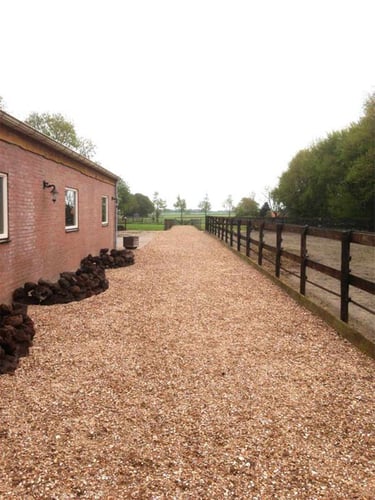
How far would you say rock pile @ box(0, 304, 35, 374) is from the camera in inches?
150

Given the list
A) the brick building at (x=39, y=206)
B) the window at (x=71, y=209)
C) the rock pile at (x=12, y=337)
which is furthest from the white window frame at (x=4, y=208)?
the window at (x=71, y=209)

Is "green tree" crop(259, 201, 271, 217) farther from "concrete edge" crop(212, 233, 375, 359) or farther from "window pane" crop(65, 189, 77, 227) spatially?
"concrete edge" crop(212, 233, 375, 359)

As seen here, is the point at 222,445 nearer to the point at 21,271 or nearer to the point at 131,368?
the point at 131,368

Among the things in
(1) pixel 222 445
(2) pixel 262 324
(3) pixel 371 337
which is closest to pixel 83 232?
(2) pixel 262 324

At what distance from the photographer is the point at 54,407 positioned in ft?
10.1

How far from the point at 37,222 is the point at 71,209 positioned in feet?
7.79

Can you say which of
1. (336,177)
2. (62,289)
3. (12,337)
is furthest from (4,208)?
(336,177)

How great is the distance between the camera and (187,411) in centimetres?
303

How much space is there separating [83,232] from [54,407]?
24.9 ft

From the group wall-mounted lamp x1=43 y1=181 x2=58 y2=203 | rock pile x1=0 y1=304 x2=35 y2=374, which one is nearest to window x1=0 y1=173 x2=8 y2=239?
rock pile x1=0 y1=304 x2=35 y2=374

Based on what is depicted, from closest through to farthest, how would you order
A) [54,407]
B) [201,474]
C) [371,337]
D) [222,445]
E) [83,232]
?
[201,474]
[222,445]
[54,407]
[371,337]
[83,232]

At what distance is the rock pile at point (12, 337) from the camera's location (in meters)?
3.81

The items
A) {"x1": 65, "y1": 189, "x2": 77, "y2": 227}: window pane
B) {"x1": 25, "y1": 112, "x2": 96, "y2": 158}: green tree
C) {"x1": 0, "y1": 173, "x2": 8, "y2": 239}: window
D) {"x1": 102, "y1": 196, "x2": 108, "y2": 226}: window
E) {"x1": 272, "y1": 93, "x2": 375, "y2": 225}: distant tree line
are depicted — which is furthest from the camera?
{"x1": 25, "y1": 112, "x2": 96, "y2": 158}: green tree

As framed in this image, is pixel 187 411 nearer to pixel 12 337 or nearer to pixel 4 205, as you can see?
pixel 12 337
